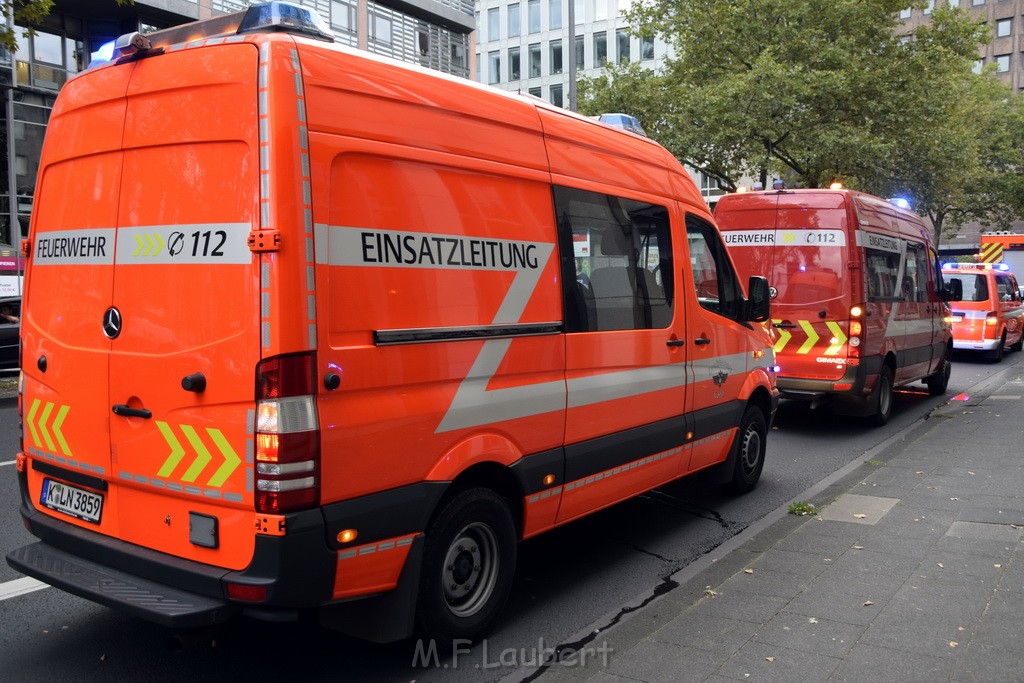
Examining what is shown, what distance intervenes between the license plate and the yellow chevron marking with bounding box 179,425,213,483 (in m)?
0.62

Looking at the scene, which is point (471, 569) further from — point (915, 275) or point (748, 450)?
point (915, 275)

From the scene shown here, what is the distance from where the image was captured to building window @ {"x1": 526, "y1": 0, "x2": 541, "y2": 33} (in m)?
59.3

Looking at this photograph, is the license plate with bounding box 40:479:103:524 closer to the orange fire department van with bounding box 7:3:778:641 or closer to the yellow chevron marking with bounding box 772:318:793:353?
the orange fire department van with bounding box 7:3:778:641

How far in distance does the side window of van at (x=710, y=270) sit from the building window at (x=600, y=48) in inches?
2111

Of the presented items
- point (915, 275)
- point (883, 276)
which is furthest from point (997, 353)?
point (883, 276)

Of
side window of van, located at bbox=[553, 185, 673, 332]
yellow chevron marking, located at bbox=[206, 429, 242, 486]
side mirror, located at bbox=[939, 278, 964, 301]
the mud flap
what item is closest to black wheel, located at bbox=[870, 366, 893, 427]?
side mirror, located at bbox=[939, 278, 964, 301]

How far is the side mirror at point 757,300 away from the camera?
656cm

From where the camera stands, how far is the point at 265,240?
10.5 feet

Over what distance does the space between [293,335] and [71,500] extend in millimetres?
1512

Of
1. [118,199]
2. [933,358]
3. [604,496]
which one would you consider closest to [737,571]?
Answer: [604,496]

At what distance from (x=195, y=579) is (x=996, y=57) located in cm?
7776

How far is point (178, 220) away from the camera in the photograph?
11.3 ft

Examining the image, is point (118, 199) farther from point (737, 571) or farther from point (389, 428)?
point (737, 571)

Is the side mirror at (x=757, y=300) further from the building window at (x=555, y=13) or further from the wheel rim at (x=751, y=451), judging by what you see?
the building window at (x=555, y=13)
